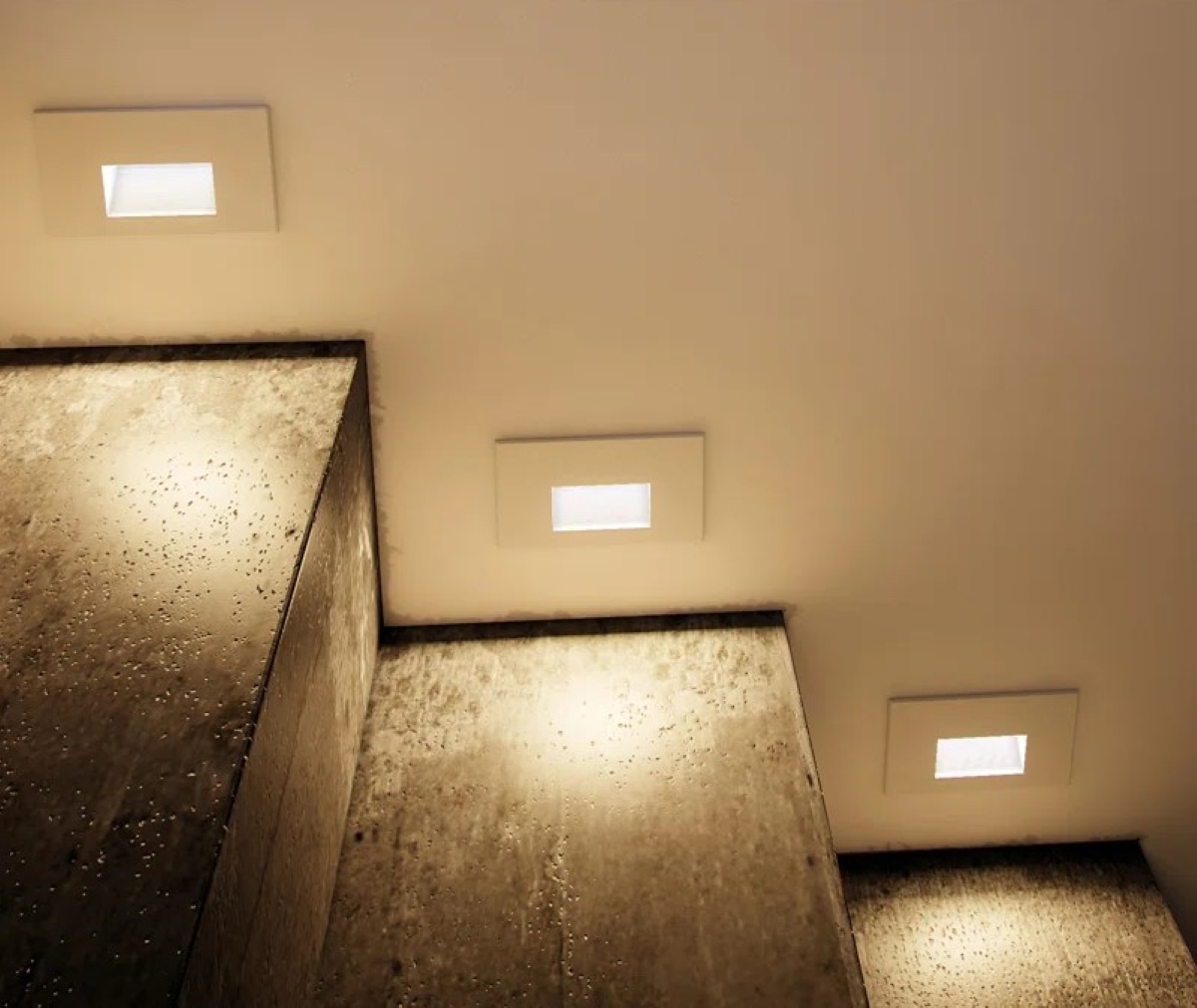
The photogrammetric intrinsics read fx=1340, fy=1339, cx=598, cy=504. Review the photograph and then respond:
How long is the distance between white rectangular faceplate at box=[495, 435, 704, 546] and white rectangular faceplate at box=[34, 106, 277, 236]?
477 millimetres

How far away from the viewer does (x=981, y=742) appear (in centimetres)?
223

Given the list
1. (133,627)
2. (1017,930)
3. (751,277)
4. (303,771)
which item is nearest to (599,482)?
(751,277)

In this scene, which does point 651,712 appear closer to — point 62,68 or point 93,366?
point 93,366

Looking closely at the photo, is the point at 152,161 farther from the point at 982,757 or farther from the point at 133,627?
the point at 982,757

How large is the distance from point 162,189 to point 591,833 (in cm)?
103

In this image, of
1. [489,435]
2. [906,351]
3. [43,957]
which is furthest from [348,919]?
[906,351]

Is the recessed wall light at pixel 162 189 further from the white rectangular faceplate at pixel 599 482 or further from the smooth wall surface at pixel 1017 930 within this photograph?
the smooth wall surface at pixel 1017 930

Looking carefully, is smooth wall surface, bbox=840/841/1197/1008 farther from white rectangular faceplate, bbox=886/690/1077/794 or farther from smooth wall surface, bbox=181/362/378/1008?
smooth wall surface, bbox=181/362/378/1008

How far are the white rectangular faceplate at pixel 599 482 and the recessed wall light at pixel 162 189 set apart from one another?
0.52m

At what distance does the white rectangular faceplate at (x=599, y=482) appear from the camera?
74.9 inches

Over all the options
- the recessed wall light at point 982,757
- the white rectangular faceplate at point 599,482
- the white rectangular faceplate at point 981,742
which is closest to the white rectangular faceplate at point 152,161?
the white rectangular faceplate at point 599,482

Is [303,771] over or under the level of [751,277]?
under

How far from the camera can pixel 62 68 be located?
5.46 feet

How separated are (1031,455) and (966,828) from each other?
2.24ft
